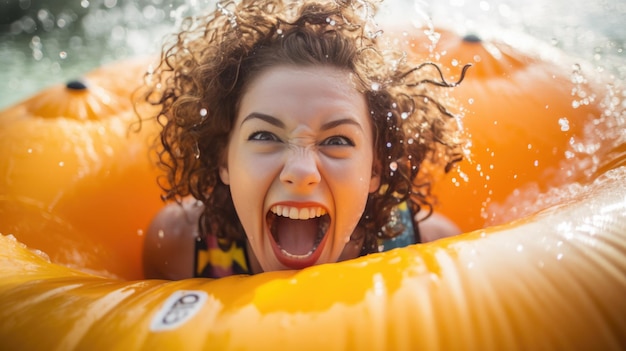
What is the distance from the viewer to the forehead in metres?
1.62

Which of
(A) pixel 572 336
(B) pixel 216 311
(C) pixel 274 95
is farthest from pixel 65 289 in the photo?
(A) pixel 572 336

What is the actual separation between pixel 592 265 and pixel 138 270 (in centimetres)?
156

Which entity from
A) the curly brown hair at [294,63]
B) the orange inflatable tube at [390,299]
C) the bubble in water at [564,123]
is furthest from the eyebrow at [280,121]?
the bubble in water at [564,123]

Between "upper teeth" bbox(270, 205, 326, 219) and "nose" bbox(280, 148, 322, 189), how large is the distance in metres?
0.07

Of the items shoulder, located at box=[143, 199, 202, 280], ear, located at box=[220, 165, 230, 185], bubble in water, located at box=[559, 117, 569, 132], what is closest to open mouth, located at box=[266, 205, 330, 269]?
ear, located at box=[220, 165, 230, 185]

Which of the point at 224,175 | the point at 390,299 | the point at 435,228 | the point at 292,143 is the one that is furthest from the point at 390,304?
the point at 435,228

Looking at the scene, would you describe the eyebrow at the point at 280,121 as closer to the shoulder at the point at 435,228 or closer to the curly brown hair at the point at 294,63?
the curly brown hair at the point at 294,63

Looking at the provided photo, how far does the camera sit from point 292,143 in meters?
1.61

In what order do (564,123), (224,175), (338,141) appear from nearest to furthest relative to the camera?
(338,141), (224,175), (564,123)

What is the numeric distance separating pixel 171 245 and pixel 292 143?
0.75 metres

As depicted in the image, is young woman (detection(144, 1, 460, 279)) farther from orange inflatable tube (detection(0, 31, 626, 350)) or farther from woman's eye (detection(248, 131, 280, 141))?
orange inflatable tube (detection(0, 31, 626, 350))

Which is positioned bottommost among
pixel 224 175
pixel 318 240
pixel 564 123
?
pixel 318 240

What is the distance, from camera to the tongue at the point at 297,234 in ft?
5.67

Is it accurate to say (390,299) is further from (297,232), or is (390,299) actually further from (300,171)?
(297,232)
